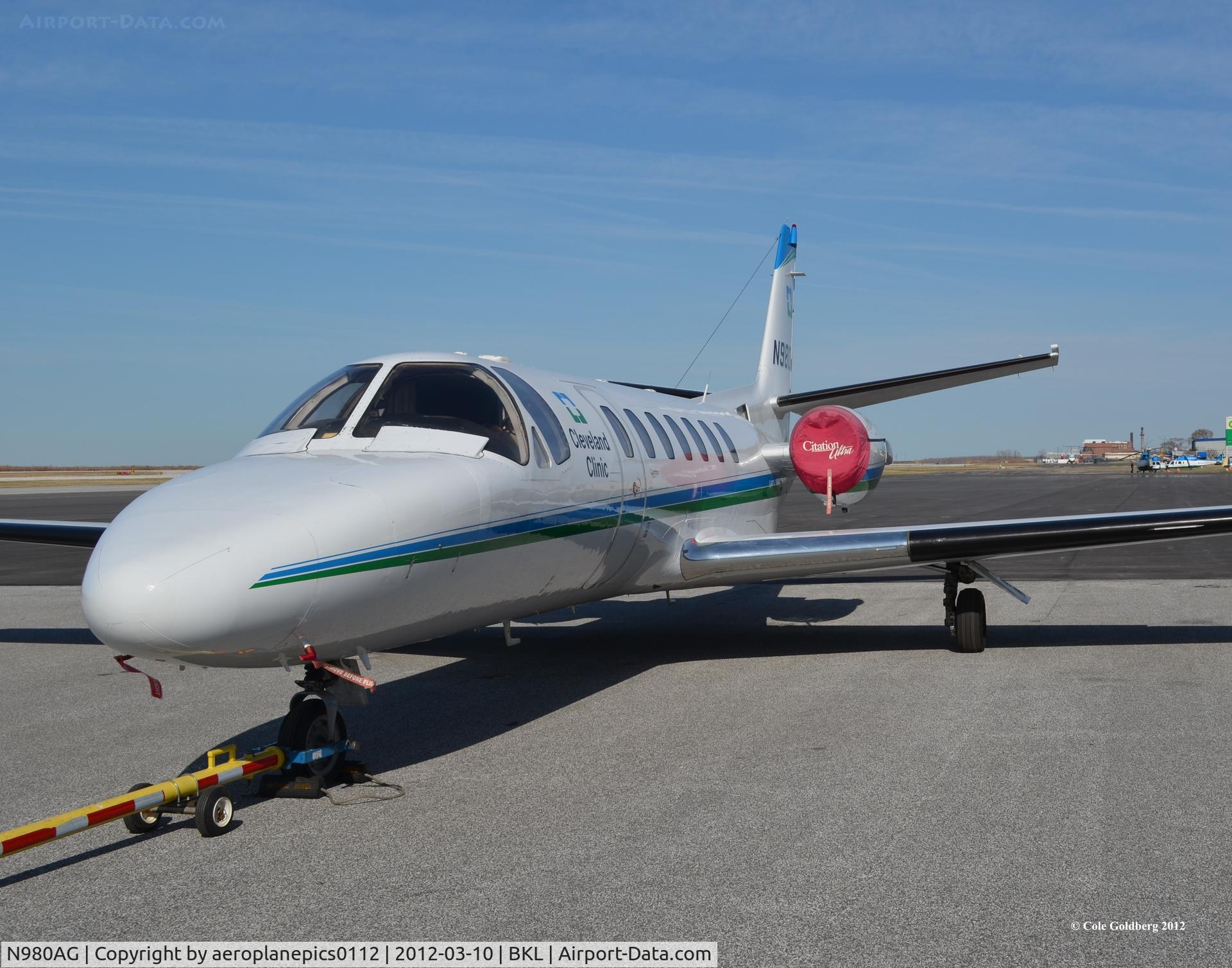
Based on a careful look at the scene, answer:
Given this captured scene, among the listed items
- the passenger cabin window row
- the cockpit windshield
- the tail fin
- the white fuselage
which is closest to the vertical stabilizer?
the tail fin

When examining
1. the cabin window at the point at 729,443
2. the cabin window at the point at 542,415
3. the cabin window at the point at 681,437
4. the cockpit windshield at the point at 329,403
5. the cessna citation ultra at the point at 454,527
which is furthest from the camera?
the cabin window at the point at 729,443

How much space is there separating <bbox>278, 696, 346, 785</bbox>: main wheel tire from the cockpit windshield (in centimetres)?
163

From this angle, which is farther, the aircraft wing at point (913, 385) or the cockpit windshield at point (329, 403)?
the aircraft wing at point (913, 385)

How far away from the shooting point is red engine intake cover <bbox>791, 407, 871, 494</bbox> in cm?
1284

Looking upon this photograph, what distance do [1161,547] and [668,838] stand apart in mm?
21850

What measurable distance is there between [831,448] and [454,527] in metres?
7.29

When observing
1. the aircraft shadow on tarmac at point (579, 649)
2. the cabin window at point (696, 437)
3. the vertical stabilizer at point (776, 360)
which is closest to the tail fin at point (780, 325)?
the vertical stabilizer at point (776, 360)

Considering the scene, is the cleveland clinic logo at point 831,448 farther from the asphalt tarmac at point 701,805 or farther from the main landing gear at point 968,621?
the asphalt tarmac at point 701,805

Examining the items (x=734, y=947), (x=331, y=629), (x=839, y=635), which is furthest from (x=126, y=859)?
(x=839, y=635)

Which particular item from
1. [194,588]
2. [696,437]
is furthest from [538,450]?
[696,437]

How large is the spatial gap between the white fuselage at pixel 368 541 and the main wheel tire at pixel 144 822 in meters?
0.85

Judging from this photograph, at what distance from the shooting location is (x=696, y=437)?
39.4 ft

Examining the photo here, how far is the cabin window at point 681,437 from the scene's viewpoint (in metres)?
11.3

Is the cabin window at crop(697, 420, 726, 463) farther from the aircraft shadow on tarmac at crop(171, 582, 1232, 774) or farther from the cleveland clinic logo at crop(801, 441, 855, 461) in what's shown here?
the aircraft shadow on tarmac at crop(171, 582, 1232, 774)
